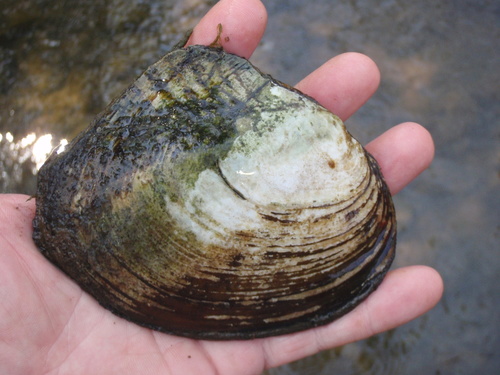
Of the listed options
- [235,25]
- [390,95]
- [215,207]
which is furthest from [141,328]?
[390,95]

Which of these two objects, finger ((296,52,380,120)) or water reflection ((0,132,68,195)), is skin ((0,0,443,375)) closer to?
finger ((296,52,380,120))

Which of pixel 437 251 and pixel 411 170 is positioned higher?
pixel 411 170

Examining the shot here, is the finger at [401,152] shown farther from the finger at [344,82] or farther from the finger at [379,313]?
the finger at [379,313]

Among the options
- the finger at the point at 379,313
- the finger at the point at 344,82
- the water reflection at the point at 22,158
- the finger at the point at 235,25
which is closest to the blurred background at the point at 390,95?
the water reflection at the point at 22,158

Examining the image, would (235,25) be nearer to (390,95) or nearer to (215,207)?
(215,207)

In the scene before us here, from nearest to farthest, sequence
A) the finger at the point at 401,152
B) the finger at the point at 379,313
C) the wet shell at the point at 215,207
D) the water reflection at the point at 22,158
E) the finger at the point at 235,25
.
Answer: the wet shell at the point at 215,207 → the finger at the point at 379,313 → the finger at the point at 235,25 → the finger at the point at 401,152 → the water reflection at the point at 22,158

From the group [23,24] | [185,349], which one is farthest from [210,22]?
[23,24]

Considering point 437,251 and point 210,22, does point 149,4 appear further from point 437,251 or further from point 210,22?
point 437,251
